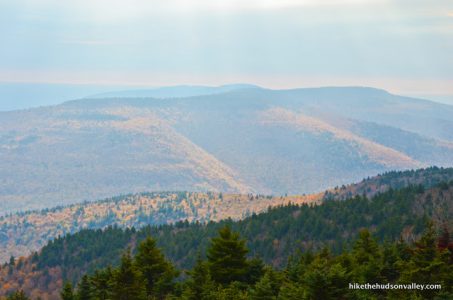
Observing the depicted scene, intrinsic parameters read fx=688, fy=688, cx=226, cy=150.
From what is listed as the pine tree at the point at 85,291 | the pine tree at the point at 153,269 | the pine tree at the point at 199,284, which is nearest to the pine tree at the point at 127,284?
the pine tree at the point at 199,284

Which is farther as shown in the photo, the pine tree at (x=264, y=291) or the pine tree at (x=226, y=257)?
the pine tree at (x=226, y=257)

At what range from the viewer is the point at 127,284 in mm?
58125

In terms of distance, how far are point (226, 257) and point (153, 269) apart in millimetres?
7649

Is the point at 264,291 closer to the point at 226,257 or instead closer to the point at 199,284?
the point at 199,284

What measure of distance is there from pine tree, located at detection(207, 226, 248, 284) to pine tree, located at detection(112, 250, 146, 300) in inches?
278

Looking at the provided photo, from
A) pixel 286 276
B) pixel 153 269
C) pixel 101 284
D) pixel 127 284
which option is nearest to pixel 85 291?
pixel 101 284

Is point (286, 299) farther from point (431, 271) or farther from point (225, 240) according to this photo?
point (225, 240)

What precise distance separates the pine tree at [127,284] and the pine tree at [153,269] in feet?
17.2

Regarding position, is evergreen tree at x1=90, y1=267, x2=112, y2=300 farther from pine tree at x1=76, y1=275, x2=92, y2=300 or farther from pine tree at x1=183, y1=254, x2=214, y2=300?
pine tree at x1=183, y1=254, x2=214, y2=300

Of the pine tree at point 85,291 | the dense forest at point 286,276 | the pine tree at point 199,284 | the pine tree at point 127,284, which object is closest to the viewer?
the dense forest at point 286,276

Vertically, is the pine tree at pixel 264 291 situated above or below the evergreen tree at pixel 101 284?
above

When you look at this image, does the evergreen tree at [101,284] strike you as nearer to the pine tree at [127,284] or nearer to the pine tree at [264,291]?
the pine tree at [127,284]

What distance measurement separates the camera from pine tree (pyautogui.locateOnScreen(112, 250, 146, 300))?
5744cm

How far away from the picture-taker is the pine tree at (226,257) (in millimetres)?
61594
